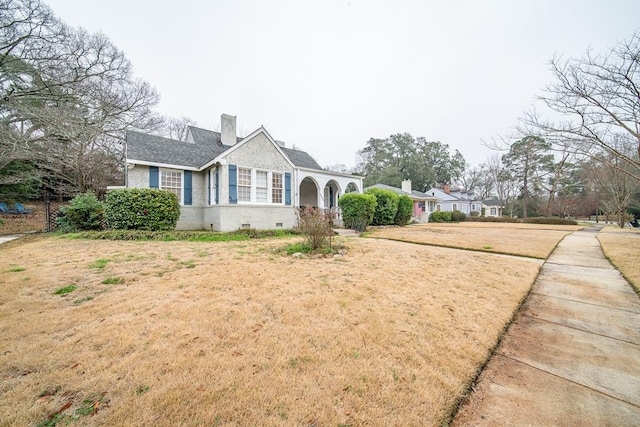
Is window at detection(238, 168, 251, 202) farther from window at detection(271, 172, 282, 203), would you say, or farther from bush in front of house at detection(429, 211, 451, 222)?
bush in front of house at detection(429, 211, 451, 222)

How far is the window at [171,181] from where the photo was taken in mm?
12154

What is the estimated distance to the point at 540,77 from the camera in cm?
949

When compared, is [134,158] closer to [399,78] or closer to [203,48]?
[203,48]

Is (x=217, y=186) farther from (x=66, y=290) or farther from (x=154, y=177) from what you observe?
(x=66, y=290)

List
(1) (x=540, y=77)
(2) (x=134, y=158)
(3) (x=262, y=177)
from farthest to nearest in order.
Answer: (3) (x=262, y=177) → (2) (x=134, y=158) → (1) (x=540, y=77)

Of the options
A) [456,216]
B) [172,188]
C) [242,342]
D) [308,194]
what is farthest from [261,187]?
[456,216]

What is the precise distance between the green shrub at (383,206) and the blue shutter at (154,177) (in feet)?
43.5

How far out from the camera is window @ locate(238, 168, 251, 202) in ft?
39.7

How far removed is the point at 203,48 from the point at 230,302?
722 inches

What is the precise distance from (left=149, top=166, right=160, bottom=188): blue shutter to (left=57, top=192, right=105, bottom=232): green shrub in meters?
2.19

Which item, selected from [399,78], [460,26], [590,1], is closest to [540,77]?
[590,1]

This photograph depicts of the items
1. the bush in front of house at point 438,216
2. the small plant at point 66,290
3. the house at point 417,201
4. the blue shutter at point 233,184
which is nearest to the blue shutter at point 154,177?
the blue shutter at point 233,184

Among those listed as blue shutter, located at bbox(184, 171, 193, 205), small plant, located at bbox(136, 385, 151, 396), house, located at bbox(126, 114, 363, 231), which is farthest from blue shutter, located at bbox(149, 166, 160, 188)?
small plant, located at bbox(136, 385, 151, 396)

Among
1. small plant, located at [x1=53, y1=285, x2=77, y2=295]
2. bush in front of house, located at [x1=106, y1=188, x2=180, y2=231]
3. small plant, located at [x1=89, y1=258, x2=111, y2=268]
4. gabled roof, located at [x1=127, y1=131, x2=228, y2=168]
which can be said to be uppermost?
gabled roof, located at [x1=127, y1=131, x2=228, y2=168]
